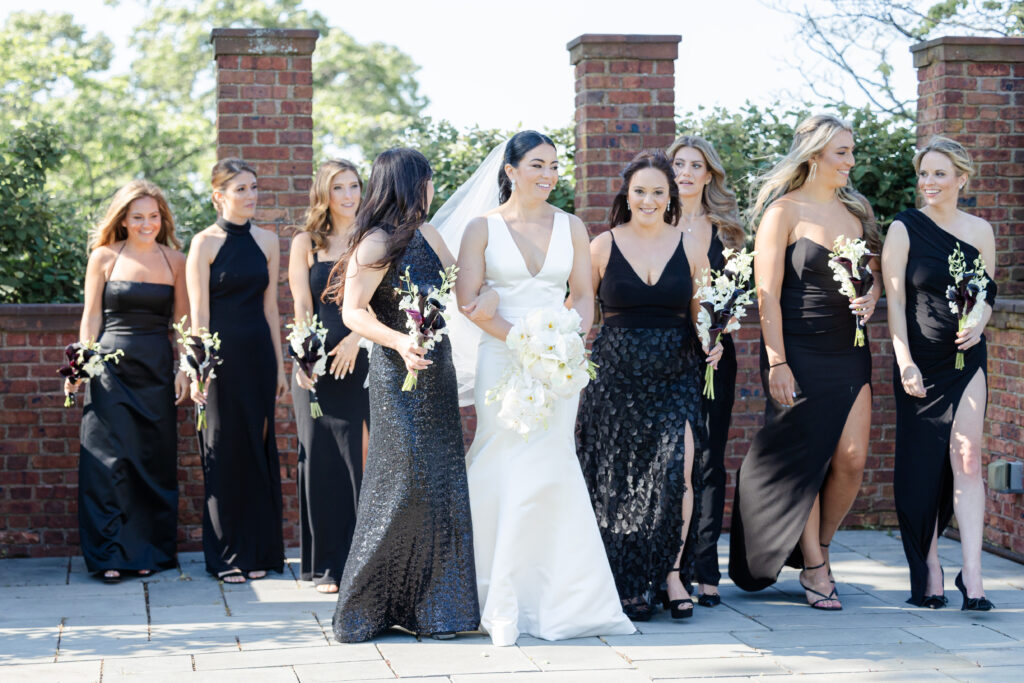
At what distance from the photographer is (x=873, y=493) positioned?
803 centimetres

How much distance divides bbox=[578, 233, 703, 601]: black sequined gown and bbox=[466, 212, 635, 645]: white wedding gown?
28cm

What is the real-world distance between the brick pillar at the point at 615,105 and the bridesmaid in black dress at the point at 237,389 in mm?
2114

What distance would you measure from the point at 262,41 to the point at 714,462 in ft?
12.1

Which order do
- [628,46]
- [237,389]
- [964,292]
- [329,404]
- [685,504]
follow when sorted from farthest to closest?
[628,46]
[237,389]
[329,404]
[964,292]
[685,504]

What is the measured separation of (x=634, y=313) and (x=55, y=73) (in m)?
23.9

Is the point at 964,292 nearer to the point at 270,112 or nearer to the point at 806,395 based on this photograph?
the point at 806,395

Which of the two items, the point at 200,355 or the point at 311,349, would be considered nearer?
the point at 311,349

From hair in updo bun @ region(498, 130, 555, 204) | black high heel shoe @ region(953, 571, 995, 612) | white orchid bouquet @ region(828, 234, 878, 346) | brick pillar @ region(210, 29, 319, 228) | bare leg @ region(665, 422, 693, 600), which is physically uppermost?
brick pillar @ region(210, 29, 319, 228)

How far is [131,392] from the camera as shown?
6840mm

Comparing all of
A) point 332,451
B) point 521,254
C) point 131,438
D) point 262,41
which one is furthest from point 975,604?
point 262,41

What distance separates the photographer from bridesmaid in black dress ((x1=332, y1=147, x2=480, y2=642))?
5.28 meters

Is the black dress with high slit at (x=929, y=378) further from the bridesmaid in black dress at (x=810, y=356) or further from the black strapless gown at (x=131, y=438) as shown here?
the black strapless gown at (x=131, y=438)

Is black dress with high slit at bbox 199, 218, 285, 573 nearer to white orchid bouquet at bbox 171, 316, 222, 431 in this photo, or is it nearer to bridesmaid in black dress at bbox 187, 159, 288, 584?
bridesmaid in black dress at bbox 187, 159, 288, 584

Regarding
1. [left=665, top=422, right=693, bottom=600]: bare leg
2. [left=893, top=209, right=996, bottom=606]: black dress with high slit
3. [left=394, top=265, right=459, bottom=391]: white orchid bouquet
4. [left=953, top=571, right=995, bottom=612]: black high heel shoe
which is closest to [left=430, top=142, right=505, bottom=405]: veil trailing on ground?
[left=394, top=265, right=459, bottom=391]: white orchid bouquet
